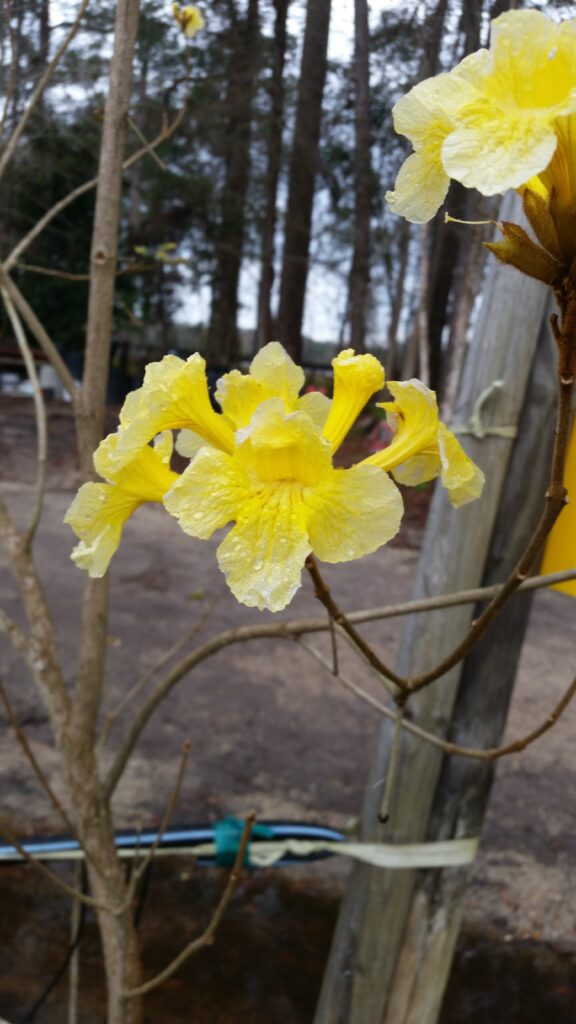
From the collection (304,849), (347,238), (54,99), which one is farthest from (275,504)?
(54,99)

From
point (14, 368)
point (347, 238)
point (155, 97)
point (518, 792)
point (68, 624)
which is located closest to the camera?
point (347, 238)

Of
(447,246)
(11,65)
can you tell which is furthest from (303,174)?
→ (11,65)

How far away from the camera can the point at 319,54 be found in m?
0.97

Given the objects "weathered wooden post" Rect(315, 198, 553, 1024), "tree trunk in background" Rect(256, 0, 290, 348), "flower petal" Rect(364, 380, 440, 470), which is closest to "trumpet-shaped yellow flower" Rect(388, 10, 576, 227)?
"flower petal" Rect(364, 380, 440, 470)

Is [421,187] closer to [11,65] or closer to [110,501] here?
[110,501]

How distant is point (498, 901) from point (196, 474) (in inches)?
72.3

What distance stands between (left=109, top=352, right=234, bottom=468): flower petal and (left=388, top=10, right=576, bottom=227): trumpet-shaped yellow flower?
0.15 m

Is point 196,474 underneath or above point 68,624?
above

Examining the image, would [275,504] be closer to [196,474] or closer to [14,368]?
[196,474]

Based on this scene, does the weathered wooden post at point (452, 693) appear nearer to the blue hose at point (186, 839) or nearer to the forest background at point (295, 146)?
the forest background at point (295, 146)

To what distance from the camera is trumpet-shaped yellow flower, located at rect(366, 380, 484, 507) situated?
40cm

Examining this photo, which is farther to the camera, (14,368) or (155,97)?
(14,368)

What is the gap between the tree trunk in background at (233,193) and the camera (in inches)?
43.9

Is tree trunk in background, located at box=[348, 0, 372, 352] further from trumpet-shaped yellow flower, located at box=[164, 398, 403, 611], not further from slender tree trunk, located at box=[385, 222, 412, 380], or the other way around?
trumpet-shaped yellow flower, located at box=[164, 398, 403, 611]
